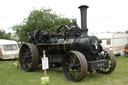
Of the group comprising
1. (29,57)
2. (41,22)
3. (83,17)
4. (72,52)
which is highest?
(41,22)

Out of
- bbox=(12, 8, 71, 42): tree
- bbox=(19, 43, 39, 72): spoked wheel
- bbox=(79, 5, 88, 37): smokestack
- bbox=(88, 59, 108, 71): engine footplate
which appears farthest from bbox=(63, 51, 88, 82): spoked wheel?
bbox=(12, 8, 71, 42): tree

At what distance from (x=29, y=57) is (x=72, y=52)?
2863 mm

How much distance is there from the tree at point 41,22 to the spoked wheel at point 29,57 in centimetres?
1043

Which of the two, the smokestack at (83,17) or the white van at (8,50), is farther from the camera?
the white van at (8,50)

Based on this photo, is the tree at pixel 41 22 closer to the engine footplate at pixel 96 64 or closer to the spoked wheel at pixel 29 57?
the spoked wheel at pixel 29 57

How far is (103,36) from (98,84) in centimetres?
943

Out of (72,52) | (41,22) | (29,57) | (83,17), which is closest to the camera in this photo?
(72,52)

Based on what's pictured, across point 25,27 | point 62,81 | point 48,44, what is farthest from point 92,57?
point 25,27

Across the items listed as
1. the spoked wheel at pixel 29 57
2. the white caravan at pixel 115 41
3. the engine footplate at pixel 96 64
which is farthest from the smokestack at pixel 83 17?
the white caravan at pixel 115 41

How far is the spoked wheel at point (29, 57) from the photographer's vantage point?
7.41 metres

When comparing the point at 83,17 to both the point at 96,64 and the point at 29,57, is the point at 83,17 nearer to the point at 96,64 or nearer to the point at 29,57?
the point at 96,64

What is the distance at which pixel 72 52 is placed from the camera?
573 centimetres

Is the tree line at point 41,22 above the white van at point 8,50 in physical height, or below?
above

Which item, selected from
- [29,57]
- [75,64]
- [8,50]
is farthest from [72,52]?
[8,50]
